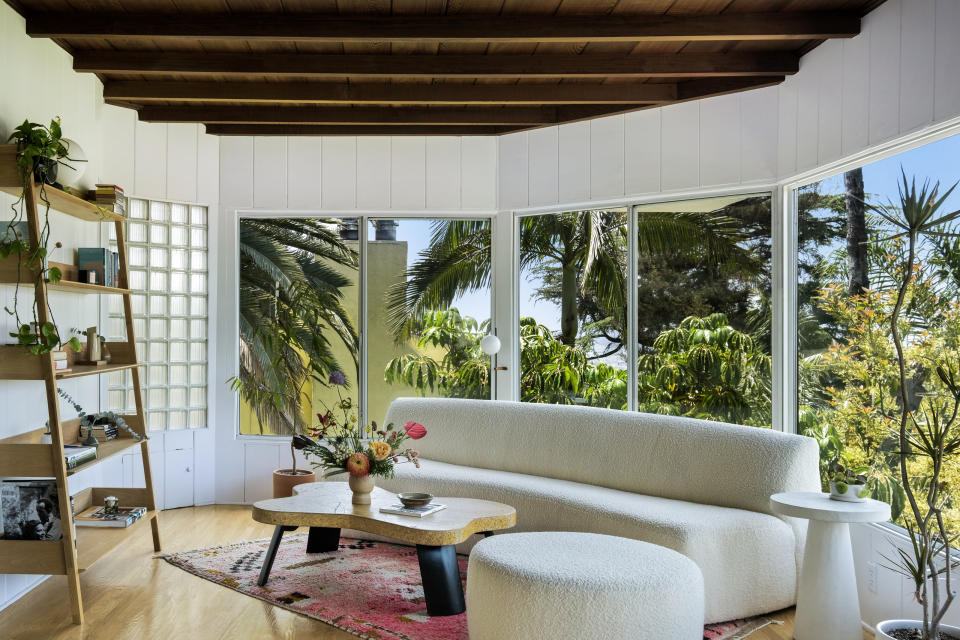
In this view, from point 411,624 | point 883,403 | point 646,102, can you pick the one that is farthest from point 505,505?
point 646,102

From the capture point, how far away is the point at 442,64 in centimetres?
406

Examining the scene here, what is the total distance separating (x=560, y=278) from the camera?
17.9 ft

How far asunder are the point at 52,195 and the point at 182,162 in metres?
2.15

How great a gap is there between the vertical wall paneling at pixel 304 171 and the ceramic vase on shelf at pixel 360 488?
2.58 meters

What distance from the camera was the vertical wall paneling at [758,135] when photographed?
13.9 ft

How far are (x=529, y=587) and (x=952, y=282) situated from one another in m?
1.97

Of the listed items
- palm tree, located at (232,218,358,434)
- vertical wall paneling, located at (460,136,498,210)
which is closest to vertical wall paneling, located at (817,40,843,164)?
vertical wall paneling, located at (460,136,498,210)

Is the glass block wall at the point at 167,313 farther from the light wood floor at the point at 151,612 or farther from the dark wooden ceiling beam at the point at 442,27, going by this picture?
the dark wooden ceiling beam at the point at 442,27

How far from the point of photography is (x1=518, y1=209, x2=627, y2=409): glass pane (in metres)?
5.12

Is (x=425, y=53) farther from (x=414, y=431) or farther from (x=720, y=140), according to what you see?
(x=414, y=431)

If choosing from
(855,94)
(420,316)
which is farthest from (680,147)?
(420,316)

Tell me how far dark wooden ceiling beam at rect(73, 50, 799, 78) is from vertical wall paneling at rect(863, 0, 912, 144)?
2.02ft

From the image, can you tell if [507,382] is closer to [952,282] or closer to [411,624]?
[411,624]

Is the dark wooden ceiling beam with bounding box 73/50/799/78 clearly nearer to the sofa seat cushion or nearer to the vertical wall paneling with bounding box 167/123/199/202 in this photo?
the vertical wall paneling with bounding box 167/123/199/202
